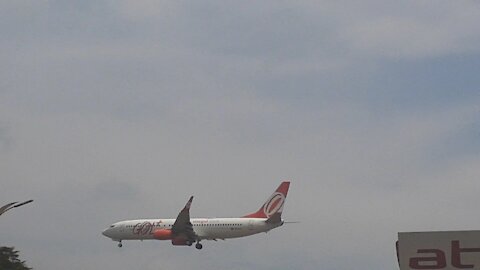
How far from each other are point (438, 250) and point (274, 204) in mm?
81528

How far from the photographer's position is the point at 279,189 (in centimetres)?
11131

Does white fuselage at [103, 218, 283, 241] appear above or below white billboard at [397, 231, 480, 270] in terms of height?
above

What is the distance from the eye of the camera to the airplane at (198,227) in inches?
4102

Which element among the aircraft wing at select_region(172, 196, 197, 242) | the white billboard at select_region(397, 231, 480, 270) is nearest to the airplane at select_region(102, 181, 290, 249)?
the aircraft wing at select_region(172, 196, 197, 242)

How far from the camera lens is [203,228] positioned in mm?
107562

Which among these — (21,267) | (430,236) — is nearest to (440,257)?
(430,236)

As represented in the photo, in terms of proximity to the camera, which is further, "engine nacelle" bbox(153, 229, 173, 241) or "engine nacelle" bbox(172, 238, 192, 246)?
"engine nacelle" bbox(153, 229, 173, 241)

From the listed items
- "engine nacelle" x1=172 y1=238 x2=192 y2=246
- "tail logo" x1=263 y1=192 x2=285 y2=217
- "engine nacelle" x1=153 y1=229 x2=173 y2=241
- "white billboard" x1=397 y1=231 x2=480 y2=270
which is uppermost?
"tail logo" x1=263 y1=192 x2=285 y2=217

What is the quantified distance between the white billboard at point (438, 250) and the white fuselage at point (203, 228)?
249 ft

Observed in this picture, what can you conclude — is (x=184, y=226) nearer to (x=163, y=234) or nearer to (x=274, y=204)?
(x=163, y=234)

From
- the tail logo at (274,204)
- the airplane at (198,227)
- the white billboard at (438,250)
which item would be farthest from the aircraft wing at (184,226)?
the white billboard at (438,250)

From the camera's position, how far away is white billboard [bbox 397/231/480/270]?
27.8m

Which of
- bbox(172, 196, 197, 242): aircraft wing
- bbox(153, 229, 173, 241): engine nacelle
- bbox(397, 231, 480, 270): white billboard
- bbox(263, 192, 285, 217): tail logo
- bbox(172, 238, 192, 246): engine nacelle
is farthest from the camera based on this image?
bbox(263, 192, 285, 217): tail logo

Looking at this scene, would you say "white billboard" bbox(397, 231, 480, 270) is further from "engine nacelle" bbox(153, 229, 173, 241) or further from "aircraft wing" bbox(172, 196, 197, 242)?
"engine nacelle" bbox(153, 229, 173, 241)
